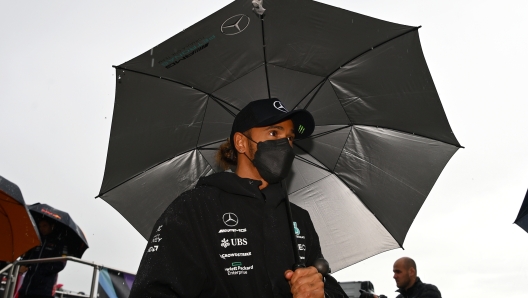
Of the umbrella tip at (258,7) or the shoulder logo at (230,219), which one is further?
the umbrella tip at (258,7)

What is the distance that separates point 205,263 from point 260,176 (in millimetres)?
772

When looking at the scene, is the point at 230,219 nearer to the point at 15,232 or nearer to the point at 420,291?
the point at 15,232

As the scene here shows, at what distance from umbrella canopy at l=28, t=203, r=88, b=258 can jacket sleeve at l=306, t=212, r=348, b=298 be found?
5.70 metres

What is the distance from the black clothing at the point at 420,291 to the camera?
7.78 metres

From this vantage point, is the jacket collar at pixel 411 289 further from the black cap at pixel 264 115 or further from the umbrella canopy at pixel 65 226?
the black cap at pixel 264 115

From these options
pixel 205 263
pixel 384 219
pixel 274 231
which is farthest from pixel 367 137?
pixel 205 263

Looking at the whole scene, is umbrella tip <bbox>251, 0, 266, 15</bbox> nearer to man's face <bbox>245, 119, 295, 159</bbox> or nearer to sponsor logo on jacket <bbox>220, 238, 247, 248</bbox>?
man's face <bbox>245, 119, 295, 159</bbox>

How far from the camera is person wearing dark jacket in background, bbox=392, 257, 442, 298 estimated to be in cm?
808

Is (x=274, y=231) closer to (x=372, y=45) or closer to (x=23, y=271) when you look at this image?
(x=372, y=45)

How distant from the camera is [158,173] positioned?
15.4 ft

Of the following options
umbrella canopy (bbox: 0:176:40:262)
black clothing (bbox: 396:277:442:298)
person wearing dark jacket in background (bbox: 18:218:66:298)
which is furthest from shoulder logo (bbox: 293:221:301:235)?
black clothing (bbox: 396:277:442:298)

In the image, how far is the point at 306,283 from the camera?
2.26m

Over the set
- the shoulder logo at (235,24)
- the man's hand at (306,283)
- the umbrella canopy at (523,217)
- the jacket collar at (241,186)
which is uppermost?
the shoulder logo at (235,24)

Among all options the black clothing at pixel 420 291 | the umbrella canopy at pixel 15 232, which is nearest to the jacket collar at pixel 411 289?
the black clothing at pixel 420 291
